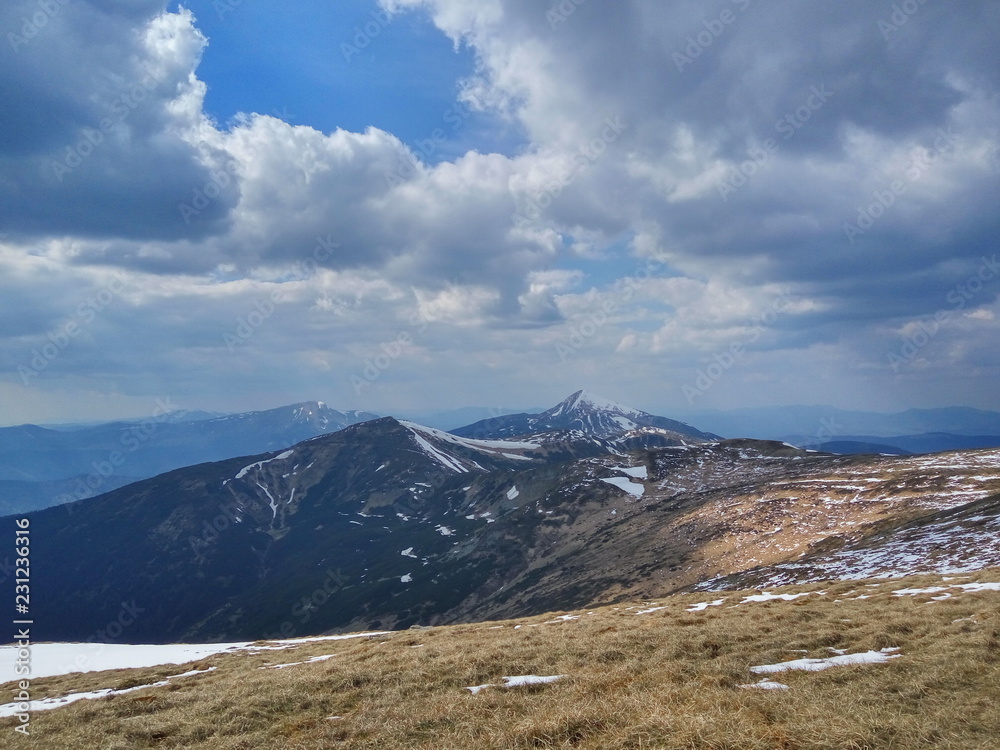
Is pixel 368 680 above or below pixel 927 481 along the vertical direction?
above

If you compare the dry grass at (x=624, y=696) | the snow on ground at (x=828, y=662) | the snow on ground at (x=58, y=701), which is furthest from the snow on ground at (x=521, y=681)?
the snow on ground at (x=58, y=701)

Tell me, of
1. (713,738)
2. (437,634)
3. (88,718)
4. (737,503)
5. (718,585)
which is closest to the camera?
(713,738)

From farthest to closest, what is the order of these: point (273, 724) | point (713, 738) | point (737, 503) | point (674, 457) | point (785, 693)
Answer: point (674, 457) → point (737, 503) → point (273, 724) → point (785, 693) → point (713, 738)

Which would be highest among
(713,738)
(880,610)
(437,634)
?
(713,738)

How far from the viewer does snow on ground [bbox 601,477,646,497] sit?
533 ft

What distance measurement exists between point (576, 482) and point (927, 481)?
118290mm

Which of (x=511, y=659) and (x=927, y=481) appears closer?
(x=511, y=659)

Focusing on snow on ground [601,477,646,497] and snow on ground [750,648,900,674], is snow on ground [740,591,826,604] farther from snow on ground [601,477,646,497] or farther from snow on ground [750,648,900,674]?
snow on ground [601,477,646,497]

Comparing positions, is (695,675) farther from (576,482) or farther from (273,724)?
(576,482)

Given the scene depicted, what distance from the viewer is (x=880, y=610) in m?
20.9

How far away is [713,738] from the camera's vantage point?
8570mm

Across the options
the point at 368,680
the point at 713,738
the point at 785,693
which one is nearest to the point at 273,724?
the point at 368,680

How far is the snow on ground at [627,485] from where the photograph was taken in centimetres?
16236

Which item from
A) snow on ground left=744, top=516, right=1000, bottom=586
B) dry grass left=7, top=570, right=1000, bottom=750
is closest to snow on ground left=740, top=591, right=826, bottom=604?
dry grass left=7, top=570, right=1000, bottom=750
